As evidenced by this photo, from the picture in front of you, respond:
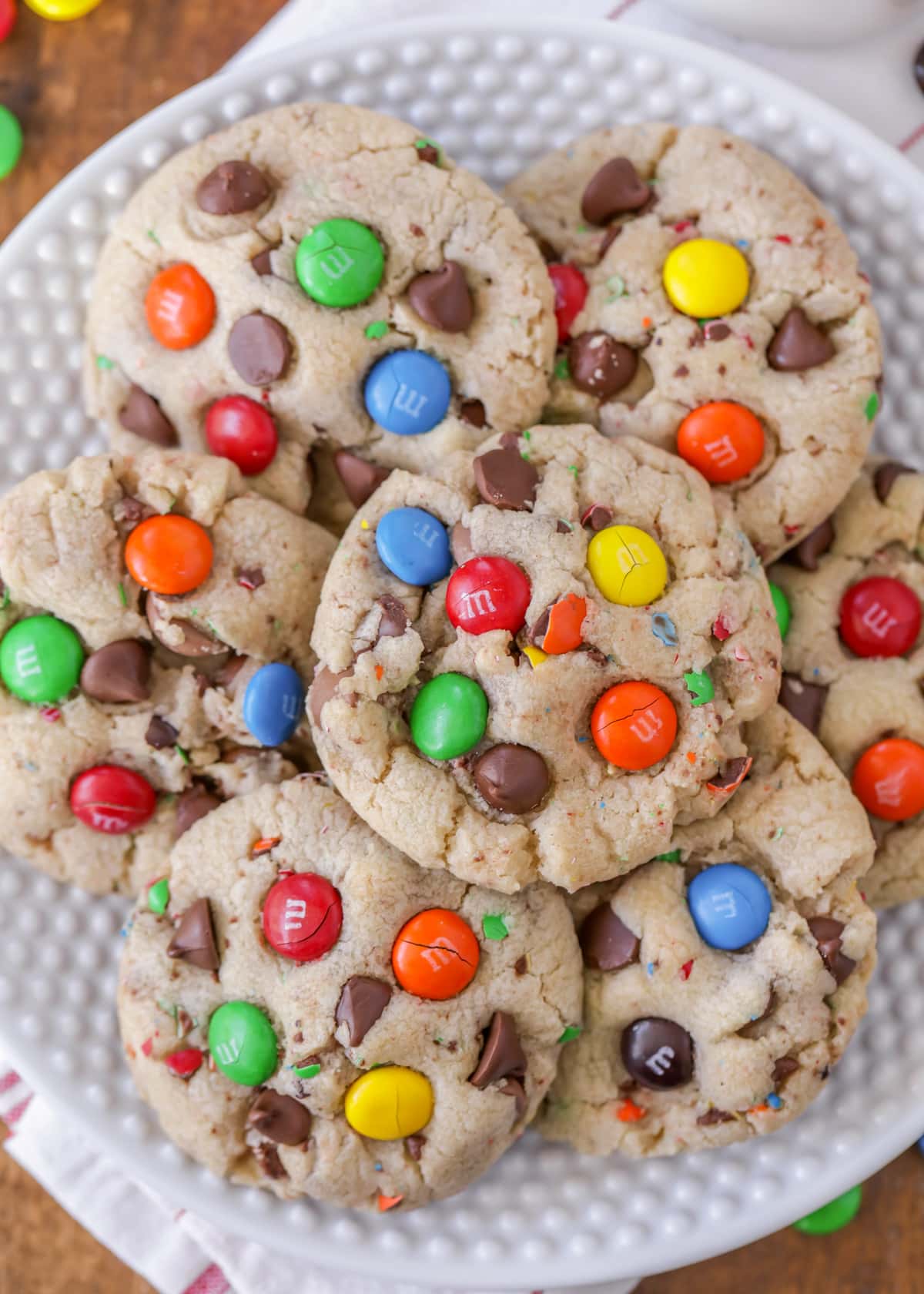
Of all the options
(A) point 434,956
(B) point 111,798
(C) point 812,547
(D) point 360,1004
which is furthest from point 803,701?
(B) point 111,798

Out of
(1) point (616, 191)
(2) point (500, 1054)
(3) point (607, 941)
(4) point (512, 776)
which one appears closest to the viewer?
(4) point (512, 776)

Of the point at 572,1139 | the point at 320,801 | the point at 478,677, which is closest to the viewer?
the point at 478,677

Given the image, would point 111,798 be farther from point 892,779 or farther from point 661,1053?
point 892,779

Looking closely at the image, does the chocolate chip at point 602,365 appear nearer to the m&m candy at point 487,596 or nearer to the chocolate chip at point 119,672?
the m&m candy at point 487,596

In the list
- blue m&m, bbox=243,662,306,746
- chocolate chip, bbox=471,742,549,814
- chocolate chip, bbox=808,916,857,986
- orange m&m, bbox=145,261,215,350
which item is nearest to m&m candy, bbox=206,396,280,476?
orange m&m, bbox=145,261,215,350

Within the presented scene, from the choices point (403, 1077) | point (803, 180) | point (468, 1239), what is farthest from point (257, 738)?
point (803, 180)

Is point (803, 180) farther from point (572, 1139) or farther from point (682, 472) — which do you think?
point (572, 1139)

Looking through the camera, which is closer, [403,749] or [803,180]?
[403,749]

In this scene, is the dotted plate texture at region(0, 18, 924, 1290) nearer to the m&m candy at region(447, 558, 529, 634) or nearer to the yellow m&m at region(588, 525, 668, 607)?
the yellow m&m at region(588, 525, 668, 607)
